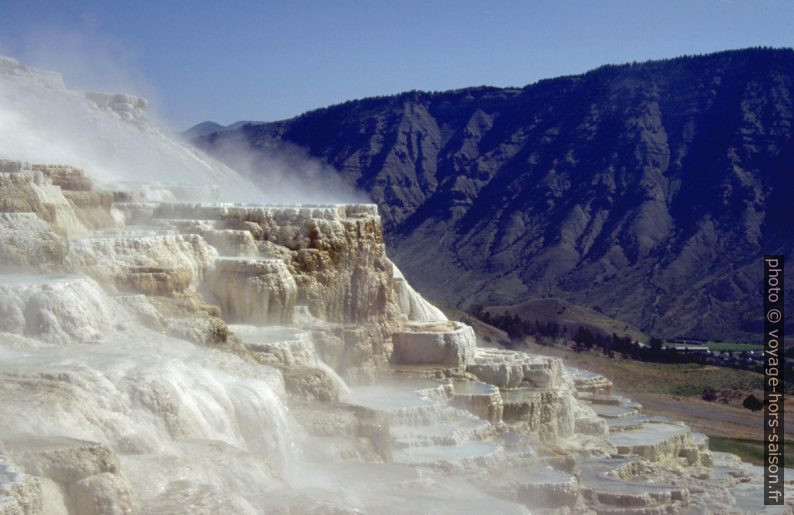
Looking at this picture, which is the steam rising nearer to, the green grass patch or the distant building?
the distant building

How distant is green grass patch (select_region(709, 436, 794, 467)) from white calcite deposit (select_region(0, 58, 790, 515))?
4455 mm

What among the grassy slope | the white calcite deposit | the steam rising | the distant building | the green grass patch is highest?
the steam rising

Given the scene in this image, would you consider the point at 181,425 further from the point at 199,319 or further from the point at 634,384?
the point at 634,384

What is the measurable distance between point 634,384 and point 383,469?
37118 millimetres

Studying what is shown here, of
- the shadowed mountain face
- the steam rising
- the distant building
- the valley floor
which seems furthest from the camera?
the steam rising

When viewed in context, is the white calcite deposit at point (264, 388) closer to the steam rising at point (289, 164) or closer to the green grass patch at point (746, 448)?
A: the green grass patch at point (746, 448)

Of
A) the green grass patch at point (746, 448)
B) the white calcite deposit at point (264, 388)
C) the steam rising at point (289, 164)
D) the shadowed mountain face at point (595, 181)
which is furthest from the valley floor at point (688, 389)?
the steam rising at point (289, 164)

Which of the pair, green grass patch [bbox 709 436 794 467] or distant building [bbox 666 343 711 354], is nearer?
green grass patch [bbox 709 436 794 467]

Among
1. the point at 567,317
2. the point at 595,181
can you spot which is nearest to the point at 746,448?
the point at 567,317

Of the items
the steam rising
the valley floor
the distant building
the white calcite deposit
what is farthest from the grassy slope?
the steam rising

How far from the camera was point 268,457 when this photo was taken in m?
16.6

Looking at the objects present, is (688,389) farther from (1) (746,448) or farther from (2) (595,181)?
(2) (595,181)

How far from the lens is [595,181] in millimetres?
122812

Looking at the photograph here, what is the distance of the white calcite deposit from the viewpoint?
13.3 m
